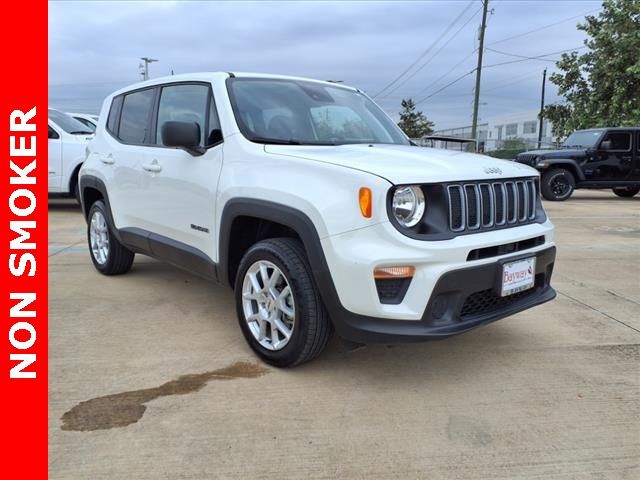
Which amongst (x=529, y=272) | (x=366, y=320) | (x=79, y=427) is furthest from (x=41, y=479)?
(x=529, y=272)

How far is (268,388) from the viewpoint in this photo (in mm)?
2939

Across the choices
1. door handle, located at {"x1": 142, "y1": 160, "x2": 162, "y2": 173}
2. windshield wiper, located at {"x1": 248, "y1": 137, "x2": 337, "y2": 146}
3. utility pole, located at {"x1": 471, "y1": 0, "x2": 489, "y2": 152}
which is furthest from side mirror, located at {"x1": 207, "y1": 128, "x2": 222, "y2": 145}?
utility pole, located at {"x1": 471, "y1": 0, "x2": 489, "y2": 152}

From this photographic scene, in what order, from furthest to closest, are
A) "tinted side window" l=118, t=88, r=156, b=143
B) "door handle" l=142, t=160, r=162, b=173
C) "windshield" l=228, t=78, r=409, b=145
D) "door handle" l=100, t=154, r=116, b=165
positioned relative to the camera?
"door handle" l=100, t=154, r=116, b=165
"tinted side window" l=118, t=88, r=156, b=143
"door handle" l=142, t=160, r=162, b=173
"windshield" l=228, t=78, r=409, b=145

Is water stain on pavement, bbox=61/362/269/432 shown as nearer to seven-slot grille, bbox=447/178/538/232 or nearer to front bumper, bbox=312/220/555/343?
front bumper, bbox=312/220/555/343

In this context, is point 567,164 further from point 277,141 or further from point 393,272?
point 393,272

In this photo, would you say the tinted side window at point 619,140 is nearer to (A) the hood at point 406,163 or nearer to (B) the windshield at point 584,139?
(B) the windshield at point 584,139

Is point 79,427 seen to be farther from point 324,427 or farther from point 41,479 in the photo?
point 324,427

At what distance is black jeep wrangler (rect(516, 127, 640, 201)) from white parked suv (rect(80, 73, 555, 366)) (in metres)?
10.5

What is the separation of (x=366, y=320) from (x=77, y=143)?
346 inches

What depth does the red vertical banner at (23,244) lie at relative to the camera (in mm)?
2674

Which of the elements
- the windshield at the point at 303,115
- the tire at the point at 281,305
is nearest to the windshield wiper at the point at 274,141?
the windshield at the point at 303,115

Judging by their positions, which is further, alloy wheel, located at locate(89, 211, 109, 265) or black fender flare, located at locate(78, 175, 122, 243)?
alloy wheel, located at locate(89, 211, 109, 265)

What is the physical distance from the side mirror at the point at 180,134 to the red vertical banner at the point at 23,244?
79 cm

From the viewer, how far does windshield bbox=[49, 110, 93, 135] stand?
398 inches
